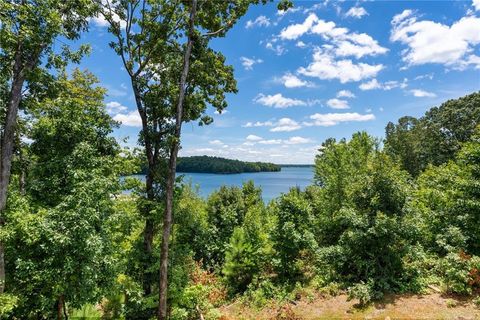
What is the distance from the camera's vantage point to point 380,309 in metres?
11.7

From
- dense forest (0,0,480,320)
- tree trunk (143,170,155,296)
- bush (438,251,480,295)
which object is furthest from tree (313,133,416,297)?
tree trunk (143,170,155,296)

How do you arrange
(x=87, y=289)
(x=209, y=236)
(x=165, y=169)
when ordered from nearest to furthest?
1. (x=87, y=289)
2. (x=165, y=169)
3. (x=209, y=236)

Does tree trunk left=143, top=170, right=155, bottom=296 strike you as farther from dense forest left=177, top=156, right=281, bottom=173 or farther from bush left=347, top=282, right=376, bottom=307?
dense forest left=177, top=156, right=281, bottom=173

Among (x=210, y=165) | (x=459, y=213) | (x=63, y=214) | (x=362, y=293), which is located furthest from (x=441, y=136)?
(x=210, y=165)

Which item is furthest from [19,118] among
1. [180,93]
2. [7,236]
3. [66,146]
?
[180,93]

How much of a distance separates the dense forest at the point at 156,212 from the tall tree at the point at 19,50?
0.04 m

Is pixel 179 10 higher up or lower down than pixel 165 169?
higher up

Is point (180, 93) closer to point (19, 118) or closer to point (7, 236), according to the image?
point (19, 118)

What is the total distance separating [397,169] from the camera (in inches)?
551

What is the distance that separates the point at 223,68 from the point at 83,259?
32.2 feet

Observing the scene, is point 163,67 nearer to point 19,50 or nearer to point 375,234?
point 19,50

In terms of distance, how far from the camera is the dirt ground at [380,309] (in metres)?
10.8

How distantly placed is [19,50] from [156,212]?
24.0 ft

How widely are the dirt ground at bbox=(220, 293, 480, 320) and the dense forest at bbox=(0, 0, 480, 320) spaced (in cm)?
47
